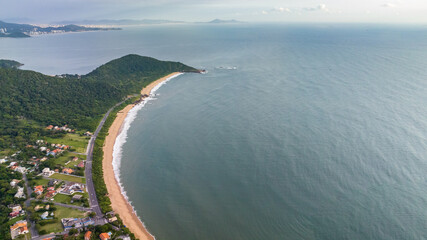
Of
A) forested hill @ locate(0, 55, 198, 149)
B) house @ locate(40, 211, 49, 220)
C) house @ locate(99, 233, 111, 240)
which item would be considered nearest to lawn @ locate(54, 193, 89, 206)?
house @ locate(40, 211, 49, 220)

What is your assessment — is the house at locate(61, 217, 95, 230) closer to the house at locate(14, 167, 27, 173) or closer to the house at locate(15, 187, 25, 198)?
the house at locate(15, 187, 25, 198)

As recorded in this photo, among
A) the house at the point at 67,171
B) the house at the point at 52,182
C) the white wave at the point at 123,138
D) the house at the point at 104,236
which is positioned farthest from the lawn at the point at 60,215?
the house at the point at 67,171

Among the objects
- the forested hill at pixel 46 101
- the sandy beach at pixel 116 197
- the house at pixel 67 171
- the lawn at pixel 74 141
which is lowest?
the sandy beach at pixel 116 197

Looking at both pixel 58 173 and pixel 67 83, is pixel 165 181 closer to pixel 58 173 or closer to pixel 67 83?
pixel 58 173

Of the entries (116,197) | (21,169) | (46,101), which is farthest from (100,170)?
(46,101)

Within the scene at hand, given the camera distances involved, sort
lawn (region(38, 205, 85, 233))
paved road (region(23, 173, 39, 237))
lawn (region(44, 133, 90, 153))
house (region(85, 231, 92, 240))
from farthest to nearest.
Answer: lawn (region(44, 133, 90, 153)) → lawn (region(38, 205, 85, 233)) → paved road (region(23, 173, 39, 237)) → house (region(85, 231, 92, 240))

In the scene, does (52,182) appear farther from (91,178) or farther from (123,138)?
(123,138)

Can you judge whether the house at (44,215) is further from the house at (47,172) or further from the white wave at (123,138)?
the house at (47,172)
